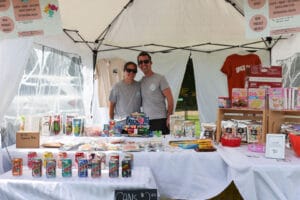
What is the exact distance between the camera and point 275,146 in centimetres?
221

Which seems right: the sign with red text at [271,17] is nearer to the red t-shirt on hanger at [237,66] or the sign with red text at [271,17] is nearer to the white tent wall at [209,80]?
the red t-shirt on hanger at [237,66]

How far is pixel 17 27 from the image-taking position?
229 centimetres

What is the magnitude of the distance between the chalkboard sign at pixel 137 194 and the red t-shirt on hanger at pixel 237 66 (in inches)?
143

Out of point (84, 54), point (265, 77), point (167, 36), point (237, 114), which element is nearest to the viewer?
point (265, 77)

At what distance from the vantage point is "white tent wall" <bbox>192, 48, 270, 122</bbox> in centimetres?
534

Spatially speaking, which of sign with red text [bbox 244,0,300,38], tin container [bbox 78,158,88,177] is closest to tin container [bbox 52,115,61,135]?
tin container [bbox 78,158,88,177]

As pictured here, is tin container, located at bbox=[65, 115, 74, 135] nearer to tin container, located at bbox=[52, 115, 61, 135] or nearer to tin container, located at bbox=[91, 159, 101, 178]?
tin container, located at bbox=[52, 115, 61, 135]

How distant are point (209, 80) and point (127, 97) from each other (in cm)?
212

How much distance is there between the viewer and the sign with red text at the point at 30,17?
7.52 ft

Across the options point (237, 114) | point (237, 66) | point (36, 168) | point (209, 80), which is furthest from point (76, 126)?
point (237, 66)

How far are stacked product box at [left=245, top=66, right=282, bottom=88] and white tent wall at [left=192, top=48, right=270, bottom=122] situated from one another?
8.48 feet

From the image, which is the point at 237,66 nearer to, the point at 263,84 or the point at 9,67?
the point at 263,84

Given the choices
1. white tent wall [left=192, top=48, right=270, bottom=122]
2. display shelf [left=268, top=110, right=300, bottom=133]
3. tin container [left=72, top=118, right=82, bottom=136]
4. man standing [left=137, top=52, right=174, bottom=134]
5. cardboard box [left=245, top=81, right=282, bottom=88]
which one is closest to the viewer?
display shelf [left=268, top=110, right=300, bottom=133]

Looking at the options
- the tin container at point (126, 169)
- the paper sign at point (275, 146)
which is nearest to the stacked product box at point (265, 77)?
the paper sign at point (275, 146)
